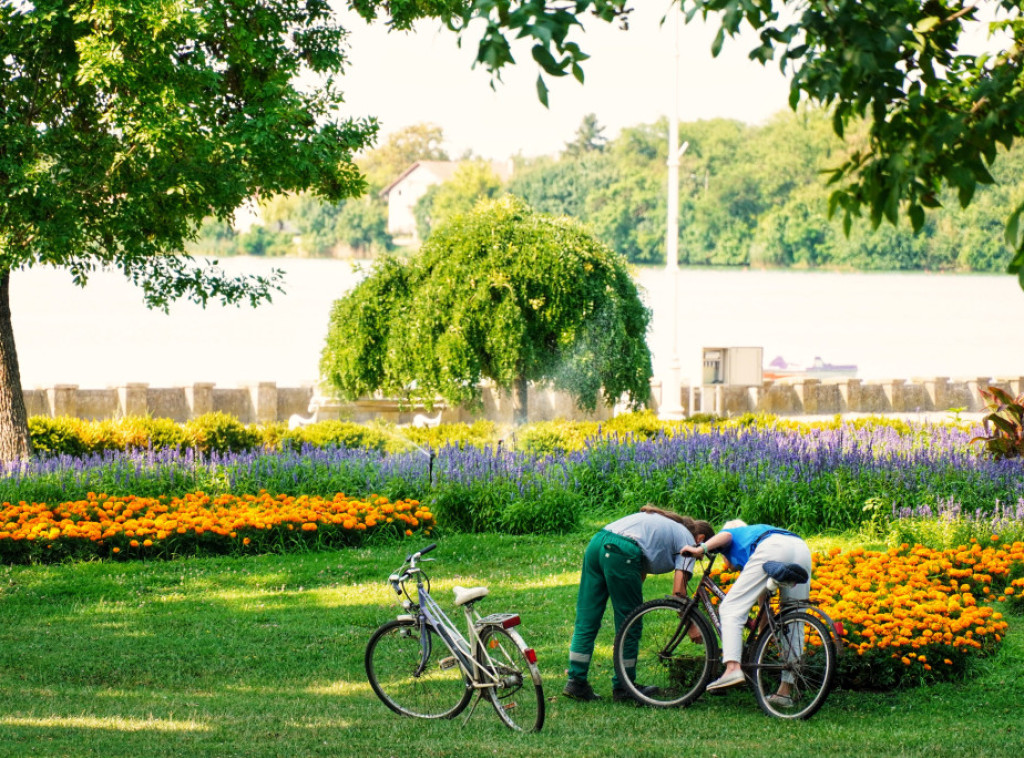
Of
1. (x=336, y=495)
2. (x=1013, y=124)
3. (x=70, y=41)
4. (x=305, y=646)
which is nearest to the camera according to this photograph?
(x=1013, y=124)

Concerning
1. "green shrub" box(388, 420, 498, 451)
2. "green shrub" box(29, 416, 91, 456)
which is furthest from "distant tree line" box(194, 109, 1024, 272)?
"green shrub" box(29, 416, 91, 456)

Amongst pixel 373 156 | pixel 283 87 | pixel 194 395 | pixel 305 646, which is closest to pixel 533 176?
pixel 373 156

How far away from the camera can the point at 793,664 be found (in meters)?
6.06

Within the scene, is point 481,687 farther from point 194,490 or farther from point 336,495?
point 194,490

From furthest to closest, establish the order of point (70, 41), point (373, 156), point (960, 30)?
point (373, 156) → point (70, 41) → point (960, 30)

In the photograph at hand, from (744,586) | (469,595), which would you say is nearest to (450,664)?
(469,595)

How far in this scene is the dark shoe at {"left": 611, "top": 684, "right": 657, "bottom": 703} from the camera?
646 cm

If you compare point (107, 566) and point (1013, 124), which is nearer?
point (1013, 124)

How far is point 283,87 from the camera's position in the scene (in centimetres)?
1344

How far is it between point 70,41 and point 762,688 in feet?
35.0

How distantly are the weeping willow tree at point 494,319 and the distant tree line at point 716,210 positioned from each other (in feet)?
145

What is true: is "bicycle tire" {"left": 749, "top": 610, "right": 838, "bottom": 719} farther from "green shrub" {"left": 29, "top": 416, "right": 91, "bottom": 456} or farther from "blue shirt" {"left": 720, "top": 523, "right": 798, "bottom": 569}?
"green shrub" {"left": 29, "top": 416, "right": 91, "bottom": 456}

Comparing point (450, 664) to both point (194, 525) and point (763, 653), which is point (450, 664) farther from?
point (194, 525)

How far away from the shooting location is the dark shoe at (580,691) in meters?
6.56
